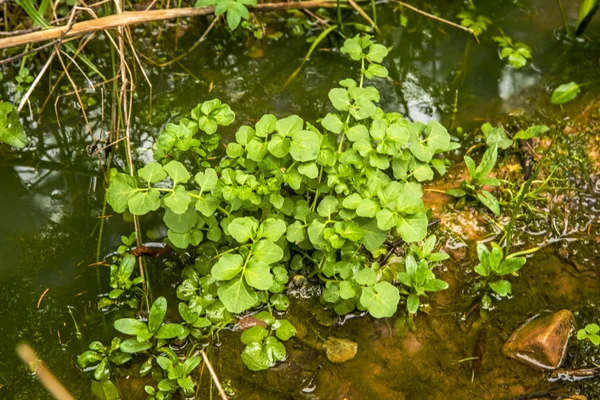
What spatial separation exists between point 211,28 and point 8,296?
2146 millimetres

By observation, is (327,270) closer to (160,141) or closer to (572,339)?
(160,141)

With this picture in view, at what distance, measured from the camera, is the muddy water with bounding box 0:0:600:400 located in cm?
234

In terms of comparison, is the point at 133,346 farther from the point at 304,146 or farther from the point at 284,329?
the point at 304,146

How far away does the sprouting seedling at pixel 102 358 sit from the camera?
87.2 inches

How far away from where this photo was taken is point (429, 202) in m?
2.87

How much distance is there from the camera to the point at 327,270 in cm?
240

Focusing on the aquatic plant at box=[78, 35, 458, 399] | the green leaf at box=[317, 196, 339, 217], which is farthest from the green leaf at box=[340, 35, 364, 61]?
the green leaf at box=[317, 196, 339, 217]

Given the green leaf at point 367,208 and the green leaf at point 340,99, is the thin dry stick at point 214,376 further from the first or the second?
the green leaf at point 340,99

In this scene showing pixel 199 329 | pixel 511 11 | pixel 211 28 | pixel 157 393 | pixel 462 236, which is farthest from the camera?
pixel 511 11

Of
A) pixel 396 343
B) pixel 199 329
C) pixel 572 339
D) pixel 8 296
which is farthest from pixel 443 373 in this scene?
pixel 8 296

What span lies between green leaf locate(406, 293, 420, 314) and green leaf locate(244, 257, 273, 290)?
73 centimetres

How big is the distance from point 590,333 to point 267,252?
1.55m

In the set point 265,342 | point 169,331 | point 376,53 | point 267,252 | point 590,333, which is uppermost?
point 376,53

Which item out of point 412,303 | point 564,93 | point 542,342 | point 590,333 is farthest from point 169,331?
point 564,93
